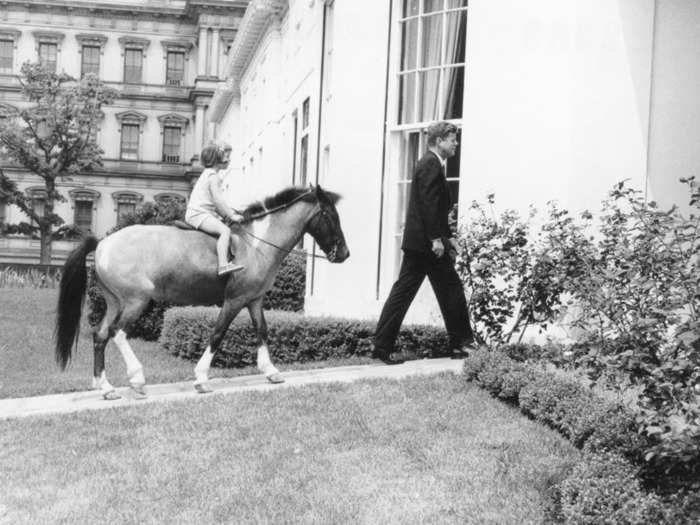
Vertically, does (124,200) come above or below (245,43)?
below

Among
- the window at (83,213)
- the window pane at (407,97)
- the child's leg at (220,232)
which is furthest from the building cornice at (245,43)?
the child's leg at (220,232)

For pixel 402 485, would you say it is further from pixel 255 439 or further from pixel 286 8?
pixel 286 8

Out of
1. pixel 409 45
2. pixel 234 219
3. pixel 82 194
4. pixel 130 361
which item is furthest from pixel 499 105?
→ pixel 82 194

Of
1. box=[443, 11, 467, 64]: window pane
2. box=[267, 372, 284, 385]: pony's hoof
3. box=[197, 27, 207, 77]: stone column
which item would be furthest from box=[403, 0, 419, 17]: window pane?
box=[197, 27, 207, 77]: stone column

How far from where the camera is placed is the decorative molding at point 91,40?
66.5 meters

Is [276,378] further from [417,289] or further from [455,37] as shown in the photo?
[455,37]

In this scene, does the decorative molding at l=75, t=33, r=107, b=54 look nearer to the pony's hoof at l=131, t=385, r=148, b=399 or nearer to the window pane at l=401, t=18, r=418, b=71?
the window pane at l=401, t=18, r=418, b=71

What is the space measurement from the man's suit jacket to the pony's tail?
10.4ft

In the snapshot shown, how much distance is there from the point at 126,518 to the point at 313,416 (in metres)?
2.08

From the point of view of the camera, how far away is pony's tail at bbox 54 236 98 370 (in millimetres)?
8812

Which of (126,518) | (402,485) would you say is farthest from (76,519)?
(402,485)

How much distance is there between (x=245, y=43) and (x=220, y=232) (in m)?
27.5

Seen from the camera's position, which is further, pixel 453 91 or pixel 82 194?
pixel 82 194

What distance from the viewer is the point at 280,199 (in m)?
9.43
